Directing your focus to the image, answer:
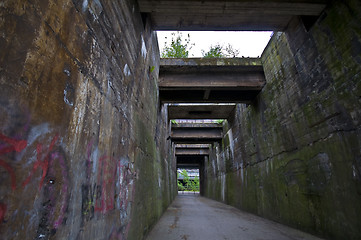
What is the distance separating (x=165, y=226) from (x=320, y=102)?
17.3 ft

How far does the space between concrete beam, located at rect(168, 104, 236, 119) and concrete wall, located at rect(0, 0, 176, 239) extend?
7.80 meters

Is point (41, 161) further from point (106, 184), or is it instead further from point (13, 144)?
point (106, 184)

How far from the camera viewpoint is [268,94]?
6.73m

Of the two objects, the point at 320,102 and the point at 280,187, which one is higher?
the point at 320,102

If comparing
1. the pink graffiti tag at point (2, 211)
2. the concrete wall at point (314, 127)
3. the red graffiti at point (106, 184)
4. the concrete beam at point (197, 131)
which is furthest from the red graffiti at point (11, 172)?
the concrete beam at point (197, 131)

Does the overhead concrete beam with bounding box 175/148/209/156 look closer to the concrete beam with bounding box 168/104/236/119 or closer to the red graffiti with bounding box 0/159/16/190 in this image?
the concrete beam with bounding box 168/104/236/119

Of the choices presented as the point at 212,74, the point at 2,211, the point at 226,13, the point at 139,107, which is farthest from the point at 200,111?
the point at 2,211

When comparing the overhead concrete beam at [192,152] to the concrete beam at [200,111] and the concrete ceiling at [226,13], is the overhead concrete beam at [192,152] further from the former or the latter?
the concrete ceiling at [226,13]

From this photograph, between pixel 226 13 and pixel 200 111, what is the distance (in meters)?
6.75

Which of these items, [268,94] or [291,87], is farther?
[268,94]

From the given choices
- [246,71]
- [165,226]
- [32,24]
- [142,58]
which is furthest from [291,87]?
[32,24]

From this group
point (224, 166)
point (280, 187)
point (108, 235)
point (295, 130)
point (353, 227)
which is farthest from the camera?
point (224, 166)

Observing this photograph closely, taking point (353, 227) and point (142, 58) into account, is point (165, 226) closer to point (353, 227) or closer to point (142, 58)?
point (353, 227)

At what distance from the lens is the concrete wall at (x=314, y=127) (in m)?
3.55
